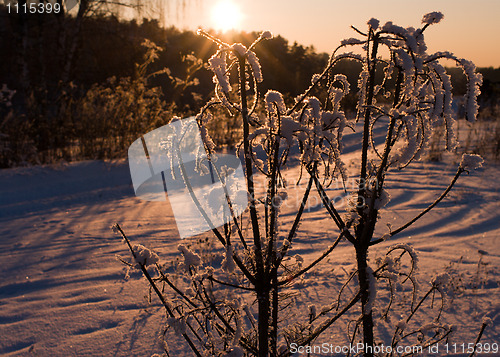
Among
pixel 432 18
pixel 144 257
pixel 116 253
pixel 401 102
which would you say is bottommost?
pixel 116 253

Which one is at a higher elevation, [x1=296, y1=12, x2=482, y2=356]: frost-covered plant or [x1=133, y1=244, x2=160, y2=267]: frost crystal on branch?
[x1=296, y1=12, x2=482, y2=356]: frost-covered plant

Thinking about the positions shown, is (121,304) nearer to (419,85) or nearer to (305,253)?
(305,253)

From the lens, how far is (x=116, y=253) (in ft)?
10.4

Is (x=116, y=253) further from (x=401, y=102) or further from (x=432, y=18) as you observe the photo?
(x=432, y=18)

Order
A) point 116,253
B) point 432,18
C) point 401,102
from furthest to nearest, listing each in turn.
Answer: point 116,253 → point 401,102 → point 432,18

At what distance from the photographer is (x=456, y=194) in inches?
197

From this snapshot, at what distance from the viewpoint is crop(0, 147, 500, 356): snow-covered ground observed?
2.07 meters

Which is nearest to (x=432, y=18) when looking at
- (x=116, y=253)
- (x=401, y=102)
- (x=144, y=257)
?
(x=401, y=102)

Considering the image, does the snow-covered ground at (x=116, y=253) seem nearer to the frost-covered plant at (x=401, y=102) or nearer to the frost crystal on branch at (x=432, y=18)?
the frost-covered plant at (x=401, y=102)

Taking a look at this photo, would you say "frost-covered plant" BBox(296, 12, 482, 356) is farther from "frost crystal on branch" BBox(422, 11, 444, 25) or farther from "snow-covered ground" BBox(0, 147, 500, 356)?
"snow-covered ground" BBox(0, 147, 500, 356)

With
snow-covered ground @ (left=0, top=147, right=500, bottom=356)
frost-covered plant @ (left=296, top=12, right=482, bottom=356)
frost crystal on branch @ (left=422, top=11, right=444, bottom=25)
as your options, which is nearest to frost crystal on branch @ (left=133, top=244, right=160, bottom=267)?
snow-covered ground @ (left=0, top=147, right=500, bottom=356)

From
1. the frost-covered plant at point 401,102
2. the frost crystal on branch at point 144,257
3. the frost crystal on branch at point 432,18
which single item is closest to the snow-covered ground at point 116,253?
the frost crystal on branch at point 144,257

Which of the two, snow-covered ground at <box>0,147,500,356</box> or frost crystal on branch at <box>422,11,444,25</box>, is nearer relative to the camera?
frost crystal on branch at <box>422,11,444,25</box>

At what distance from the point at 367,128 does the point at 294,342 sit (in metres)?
0.74
